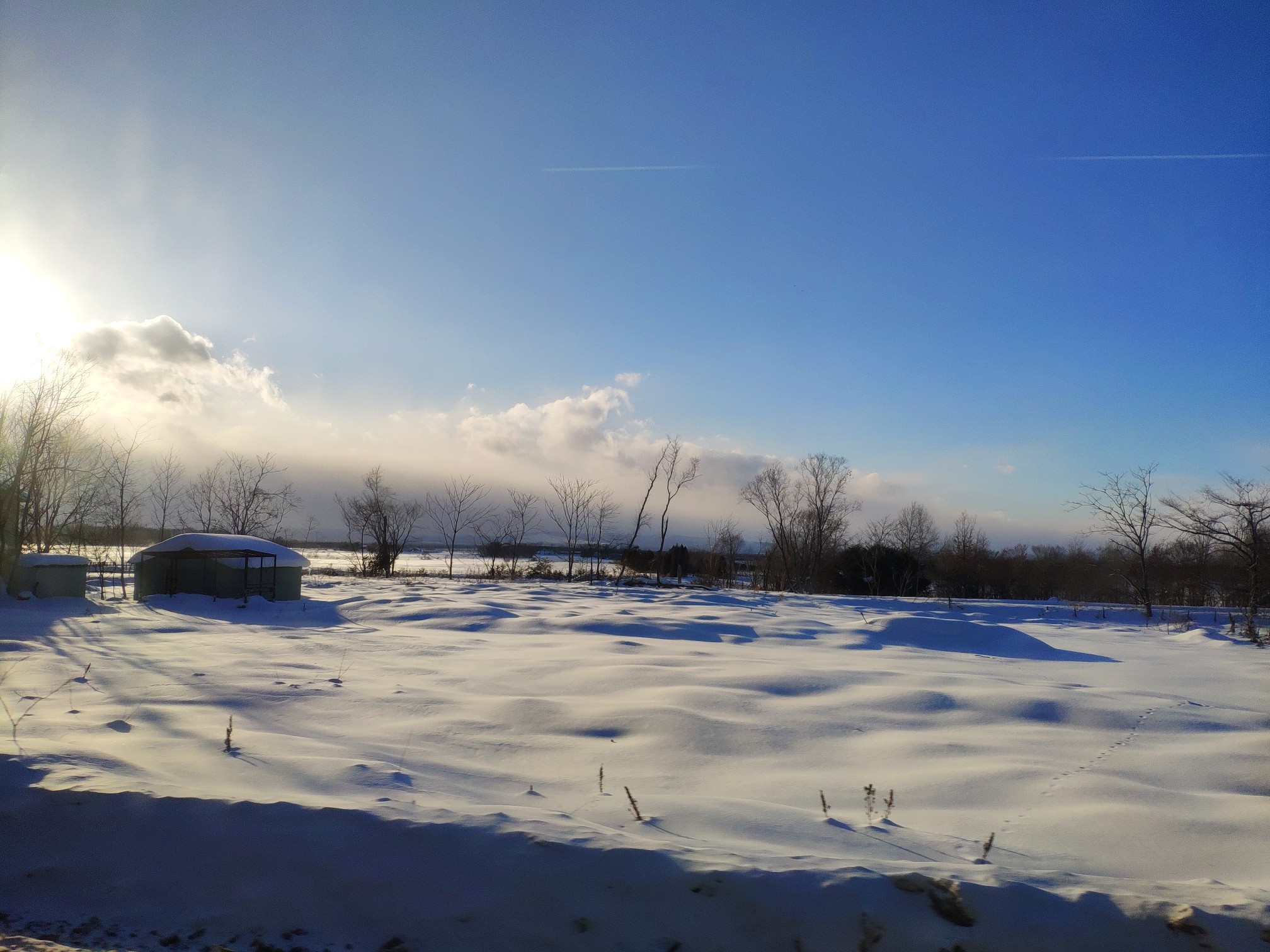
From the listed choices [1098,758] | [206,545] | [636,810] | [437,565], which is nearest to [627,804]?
[636,810]

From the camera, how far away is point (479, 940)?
2.25 m

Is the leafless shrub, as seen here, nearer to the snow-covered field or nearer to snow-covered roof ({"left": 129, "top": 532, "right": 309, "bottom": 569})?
the snow-covered field

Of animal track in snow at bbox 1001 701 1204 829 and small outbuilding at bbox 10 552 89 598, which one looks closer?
animal track in snow at bbox 1001 701 1204 829

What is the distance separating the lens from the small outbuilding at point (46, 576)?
45.8 ft

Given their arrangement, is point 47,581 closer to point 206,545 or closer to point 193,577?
point 193,577

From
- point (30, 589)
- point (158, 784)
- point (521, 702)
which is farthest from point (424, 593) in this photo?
point (158, 784)

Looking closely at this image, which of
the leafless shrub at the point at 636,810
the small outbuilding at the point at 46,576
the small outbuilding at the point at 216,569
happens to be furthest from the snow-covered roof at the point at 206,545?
the leafless shrub at the point at 636,810

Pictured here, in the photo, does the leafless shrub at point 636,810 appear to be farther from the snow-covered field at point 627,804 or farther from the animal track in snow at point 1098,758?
the animal track in snow at point 1098,758

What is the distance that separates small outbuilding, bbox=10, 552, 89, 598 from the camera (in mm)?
13953

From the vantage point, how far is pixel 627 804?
3.28 m

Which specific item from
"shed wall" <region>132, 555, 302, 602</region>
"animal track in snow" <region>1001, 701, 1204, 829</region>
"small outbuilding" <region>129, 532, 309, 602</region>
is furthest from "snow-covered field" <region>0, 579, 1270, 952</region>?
"shed wall" <region>132, 555, 302, 602</region>

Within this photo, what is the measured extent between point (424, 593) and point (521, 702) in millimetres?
10855

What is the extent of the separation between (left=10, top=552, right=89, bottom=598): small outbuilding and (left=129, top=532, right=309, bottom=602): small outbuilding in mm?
1297

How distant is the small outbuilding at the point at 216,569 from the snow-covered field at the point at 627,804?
8.44m
